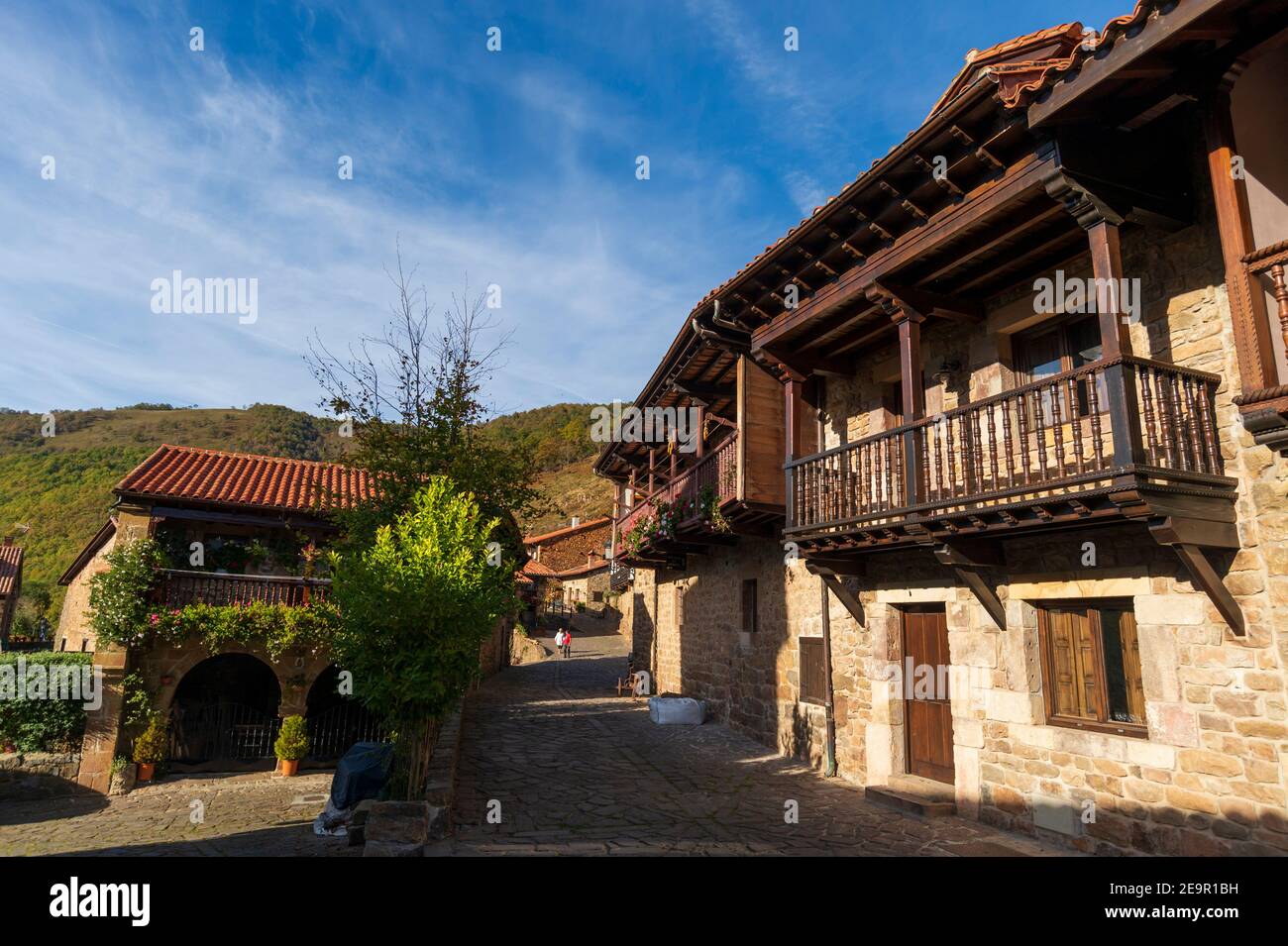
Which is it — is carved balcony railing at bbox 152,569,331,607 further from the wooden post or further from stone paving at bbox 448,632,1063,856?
the wooden post

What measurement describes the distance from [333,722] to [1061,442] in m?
15.0

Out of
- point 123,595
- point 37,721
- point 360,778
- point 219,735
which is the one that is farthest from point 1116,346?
point 37,721

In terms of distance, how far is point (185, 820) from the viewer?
10.8 meters

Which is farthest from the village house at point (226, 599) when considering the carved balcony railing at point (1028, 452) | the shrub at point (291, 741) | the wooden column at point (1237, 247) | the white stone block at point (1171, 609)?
the wooden column at point (1237, 247)

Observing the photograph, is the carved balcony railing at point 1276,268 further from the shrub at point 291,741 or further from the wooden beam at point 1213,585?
the shrub at point 291,741

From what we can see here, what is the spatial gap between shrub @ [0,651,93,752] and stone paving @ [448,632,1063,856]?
7.66 metres

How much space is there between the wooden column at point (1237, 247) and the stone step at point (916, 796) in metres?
5.13

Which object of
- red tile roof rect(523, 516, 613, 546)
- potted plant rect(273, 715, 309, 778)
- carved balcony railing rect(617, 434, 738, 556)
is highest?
red tile roof rect(523, 516, 613, 546)

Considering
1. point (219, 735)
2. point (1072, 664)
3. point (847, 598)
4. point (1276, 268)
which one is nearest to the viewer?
point (1276, 268)

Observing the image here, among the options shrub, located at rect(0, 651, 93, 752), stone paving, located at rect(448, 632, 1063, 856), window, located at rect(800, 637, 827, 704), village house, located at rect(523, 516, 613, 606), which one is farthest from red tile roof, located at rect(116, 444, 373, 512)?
village house, located at rect(523, 516, 613, 606)

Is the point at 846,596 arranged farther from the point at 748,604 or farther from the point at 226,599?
the point at 226,599

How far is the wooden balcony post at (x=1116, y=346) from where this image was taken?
209 inches

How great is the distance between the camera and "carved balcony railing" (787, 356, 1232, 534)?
5.45m

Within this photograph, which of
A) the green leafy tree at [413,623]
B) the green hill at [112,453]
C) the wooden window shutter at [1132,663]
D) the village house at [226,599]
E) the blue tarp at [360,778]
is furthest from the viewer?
Answer: the green hill at [112,453]
